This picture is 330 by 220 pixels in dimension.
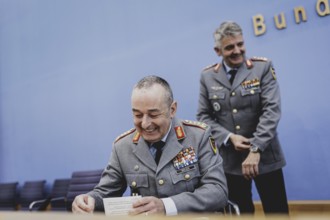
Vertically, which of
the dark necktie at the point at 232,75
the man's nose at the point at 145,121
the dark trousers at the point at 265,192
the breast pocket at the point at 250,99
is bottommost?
the dark trousers at the point at 265,192

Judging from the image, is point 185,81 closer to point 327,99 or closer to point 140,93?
point 327,99

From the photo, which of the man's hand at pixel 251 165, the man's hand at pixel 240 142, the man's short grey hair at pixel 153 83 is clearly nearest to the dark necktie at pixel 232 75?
the man's hand at pixel 240 142

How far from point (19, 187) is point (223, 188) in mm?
4271

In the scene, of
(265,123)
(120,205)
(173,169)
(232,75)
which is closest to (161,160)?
→ (173,169)

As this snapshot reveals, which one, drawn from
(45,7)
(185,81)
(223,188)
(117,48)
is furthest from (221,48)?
(45,7)

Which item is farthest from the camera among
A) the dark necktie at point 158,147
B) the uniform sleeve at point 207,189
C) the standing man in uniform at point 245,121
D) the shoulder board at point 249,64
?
the shoulder board at point 249,64

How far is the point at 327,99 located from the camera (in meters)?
2.62

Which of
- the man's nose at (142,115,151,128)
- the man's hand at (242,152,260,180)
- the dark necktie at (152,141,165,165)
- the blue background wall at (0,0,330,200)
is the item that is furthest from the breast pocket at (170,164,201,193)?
the blue background wall at (0,0,330,200)

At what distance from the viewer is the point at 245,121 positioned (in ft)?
6.68

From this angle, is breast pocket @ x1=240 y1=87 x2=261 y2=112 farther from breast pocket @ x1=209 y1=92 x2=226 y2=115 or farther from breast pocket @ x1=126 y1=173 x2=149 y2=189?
breast pocket @ x1=126 y1=173 x2=149 y2=189

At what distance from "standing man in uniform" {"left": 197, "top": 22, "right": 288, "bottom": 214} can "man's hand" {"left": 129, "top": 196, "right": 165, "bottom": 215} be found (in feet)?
2.67

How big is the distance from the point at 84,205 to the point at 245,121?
1124 millimetres

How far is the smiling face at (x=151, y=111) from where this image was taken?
144 centimetres

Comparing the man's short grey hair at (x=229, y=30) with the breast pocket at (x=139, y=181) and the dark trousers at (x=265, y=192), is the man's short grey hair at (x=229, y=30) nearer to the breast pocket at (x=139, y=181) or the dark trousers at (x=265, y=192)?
the dark trousers at (x=265, y=192)
